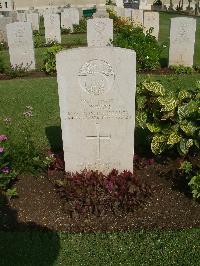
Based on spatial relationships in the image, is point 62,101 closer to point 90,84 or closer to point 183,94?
point 90,84

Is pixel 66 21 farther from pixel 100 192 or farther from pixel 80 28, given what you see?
pixel 100 192

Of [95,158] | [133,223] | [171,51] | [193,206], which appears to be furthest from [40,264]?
[171,51]

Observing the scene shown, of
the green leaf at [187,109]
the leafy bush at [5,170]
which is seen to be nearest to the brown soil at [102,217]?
the leafy bush at [5,170]

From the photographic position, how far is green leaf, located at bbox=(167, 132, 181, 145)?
16.1ft

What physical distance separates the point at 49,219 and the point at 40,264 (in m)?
0.79

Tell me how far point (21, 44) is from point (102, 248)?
28.7ft

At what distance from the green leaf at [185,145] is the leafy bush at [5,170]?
2174 millimetres

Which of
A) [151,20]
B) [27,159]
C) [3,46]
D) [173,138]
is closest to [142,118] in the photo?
[173,138]

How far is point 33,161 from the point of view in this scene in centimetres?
543

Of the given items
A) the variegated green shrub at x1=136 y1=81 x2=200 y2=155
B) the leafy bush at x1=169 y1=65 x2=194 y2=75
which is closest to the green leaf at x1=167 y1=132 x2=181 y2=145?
the variegated green shrub at x1=136 y1=81 x2=200 y2=155

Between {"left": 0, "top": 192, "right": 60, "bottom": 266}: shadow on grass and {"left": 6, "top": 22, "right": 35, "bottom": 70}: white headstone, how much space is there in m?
7.86

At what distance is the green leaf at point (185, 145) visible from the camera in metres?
4.88

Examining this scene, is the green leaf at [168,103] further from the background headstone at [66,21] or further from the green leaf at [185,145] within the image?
the background headstone at [66,21]

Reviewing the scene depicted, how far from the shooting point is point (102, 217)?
453cm
